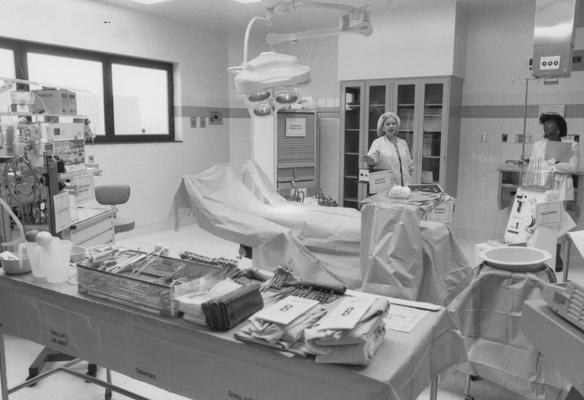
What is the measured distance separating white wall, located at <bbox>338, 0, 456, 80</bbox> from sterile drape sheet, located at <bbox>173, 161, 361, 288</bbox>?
8.31 ft

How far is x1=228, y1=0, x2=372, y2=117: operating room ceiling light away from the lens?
258cm

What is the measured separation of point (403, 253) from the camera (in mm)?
2939

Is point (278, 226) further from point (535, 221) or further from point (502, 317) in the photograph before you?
point (535, 221)

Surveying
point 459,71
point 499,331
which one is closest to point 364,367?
point 499,331

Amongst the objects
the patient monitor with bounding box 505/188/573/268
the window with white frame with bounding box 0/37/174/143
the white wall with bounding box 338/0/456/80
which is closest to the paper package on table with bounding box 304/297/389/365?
the patient monitor with bounding box 505/188/573/268

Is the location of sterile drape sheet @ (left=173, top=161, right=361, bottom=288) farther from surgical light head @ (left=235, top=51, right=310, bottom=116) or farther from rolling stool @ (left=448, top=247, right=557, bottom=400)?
surgical light head @ (left=235, top=51, right=310, bottom=116)

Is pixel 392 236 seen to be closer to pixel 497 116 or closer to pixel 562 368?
pixel 562 368

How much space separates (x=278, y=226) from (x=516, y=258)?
5.08ft

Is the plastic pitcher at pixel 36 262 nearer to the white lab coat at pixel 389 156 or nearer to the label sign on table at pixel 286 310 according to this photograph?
the label sign on table at pixel 286 310

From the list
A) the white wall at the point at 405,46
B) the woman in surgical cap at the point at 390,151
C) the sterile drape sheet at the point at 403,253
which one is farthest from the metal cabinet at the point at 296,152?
the sterile drape sheet at the point at 403,253

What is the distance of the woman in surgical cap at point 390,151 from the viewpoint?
4859 millimetres

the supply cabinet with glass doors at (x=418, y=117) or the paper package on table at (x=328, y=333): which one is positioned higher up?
the supply cabinet with glass doors at (x=418, y=117)

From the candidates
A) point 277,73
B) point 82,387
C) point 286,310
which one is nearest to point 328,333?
point 286,310

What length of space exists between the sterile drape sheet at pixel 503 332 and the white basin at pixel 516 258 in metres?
0.03
